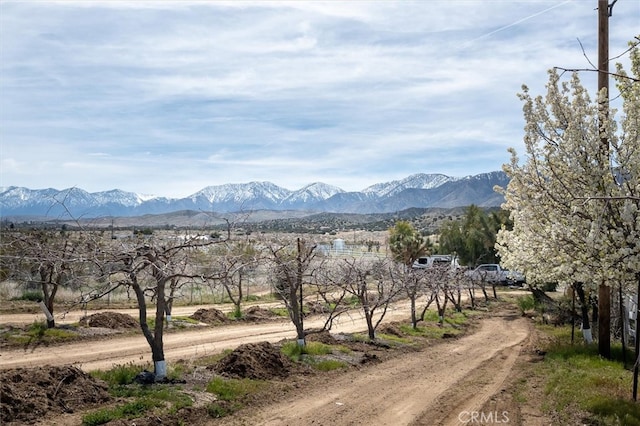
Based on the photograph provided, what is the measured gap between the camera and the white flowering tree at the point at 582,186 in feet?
37.6

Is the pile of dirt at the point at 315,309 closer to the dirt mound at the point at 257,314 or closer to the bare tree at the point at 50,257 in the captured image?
the dirt mound at the point at 257,314

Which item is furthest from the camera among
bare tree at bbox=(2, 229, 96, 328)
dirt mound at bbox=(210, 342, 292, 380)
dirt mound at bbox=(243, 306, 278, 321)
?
dirt mound at bbox=(243, 306, 278, 321)

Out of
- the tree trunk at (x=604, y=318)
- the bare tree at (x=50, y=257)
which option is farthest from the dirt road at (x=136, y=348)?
the tree trunk at (x=604, y=318)

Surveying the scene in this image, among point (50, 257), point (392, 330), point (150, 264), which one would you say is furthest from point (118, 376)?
point (392, 330)

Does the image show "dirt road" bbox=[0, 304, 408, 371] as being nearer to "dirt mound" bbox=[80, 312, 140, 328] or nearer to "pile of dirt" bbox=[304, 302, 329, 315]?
"dirt mound" bbox=[80, 312, 140, 328]

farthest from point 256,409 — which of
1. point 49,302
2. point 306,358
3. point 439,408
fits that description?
point 49,302

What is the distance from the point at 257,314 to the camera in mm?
31578

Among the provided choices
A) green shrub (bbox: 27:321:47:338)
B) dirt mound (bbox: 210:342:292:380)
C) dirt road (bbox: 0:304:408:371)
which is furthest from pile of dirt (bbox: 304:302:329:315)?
dirt mound (bbox: 210:342:292:380)

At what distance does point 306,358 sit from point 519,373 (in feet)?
22.0

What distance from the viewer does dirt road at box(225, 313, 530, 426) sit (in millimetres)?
11266

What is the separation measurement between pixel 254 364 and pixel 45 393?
18.2ft

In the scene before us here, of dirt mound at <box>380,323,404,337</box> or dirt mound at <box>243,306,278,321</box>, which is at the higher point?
dirt mound at <box>380,323,404,337</box>

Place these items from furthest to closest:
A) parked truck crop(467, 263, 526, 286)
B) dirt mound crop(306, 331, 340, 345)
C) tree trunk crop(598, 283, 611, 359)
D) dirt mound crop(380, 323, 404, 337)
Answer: parked truck crop(467, 263, 526, 286), dirt mound crop(380, 323, 404, 337), dirt mound crop(306, 331, 340, 345), tree trunk crop(598, 283, 611, 359)

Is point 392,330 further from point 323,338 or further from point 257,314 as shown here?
point 257,314
